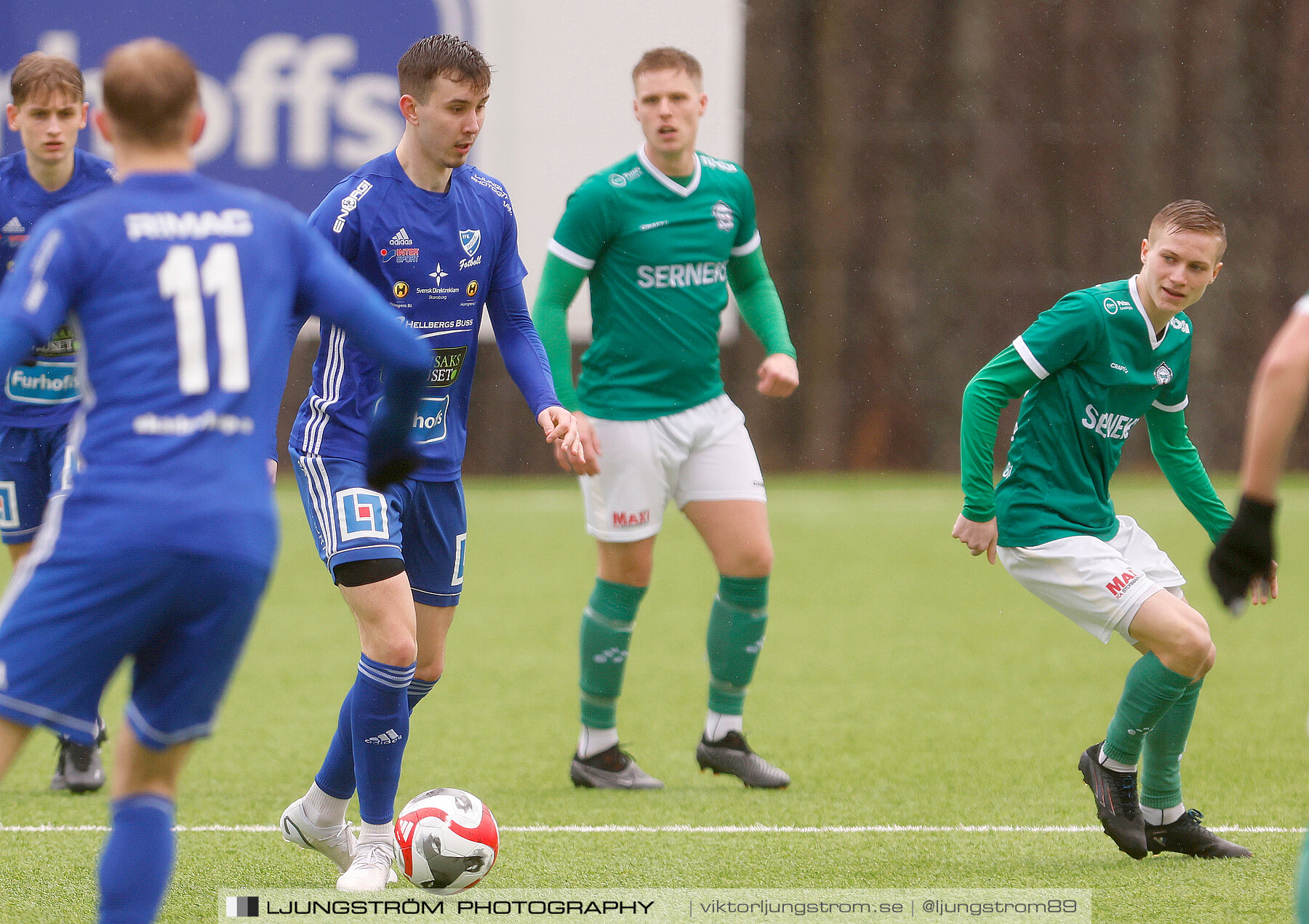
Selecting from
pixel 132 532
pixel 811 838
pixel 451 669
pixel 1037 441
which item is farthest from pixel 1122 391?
pixel 451 669

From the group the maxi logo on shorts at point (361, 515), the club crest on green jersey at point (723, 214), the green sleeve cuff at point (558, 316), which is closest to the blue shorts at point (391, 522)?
the maxi logo on shorts at point (361, 515)

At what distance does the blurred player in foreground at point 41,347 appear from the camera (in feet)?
14.9

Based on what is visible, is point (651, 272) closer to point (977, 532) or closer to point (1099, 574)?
point (977, 532)

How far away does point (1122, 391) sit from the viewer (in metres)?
4.16

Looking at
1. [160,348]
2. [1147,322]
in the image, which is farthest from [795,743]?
[160,348]

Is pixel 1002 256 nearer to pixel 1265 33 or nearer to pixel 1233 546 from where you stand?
pixel 1265 33

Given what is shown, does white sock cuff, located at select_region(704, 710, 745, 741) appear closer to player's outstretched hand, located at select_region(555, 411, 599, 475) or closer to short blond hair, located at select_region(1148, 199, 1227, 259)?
player's outstretched hand, located at select_region(555, 411, 599, 475)

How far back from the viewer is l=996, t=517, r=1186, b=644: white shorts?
4.00 metres

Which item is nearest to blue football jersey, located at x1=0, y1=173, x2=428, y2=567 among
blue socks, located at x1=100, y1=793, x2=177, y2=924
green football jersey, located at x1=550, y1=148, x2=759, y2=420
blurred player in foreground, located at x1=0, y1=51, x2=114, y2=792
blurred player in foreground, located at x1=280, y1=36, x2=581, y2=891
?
blue socks, located at x1=100, y1=793, x2=177, y2=924

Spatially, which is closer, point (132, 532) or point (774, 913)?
point (132, 532)

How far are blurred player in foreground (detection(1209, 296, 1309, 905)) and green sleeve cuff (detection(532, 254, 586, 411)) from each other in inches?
105

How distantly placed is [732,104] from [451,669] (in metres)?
7.41

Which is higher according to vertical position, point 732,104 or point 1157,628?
point 732,104

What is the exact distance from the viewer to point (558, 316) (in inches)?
197
